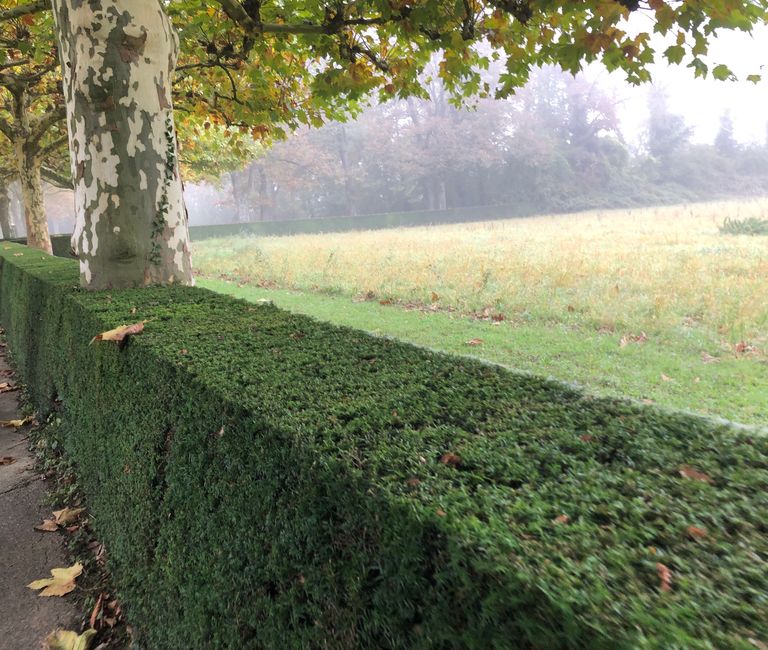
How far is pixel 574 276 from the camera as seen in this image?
36.7ft

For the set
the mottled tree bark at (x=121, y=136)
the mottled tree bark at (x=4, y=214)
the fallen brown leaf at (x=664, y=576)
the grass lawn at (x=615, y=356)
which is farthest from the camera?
the mottled tree bark at (x=4, y=214)

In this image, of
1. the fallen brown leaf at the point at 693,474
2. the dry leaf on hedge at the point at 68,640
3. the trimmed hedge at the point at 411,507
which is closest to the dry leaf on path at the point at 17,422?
the dry leaf on hedge at the point at 68,640

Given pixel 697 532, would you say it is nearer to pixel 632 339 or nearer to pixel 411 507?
pixel 411 507

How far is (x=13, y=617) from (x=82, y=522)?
766 millimetres

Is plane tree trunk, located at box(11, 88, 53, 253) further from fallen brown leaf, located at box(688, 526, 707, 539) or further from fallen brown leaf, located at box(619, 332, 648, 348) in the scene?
fallen brown leaf, located at box(688, 526, 707, 539)

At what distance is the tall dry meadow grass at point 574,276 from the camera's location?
7.88 meters

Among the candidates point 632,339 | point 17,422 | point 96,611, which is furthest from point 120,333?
point 632,339

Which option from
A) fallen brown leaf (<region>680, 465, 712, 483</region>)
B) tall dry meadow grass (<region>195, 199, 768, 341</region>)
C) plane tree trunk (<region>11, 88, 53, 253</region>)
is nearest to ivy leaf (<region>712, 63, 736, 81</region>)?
tall dry meadow grass (<region>195, 199, 768, 341</region>)

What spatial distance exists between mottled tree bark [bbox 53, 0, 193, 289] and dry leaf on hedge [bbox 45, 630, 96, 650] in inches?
106

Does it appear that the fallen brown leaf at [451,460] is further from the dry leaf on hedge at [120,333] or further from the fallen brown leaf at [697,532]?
the dry leaf on hedge at [120,333]

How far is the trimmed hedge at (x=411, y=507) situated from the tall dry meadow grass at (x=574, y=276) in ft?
21.4

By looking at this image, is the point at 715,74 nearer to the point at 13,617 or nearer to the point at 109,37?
the point at 109,37

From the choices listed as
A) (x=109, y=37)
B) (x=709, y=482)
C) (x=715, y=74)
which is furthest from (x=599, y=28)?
(x=709, y=482)

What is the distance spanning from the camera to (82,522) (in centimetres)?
336
